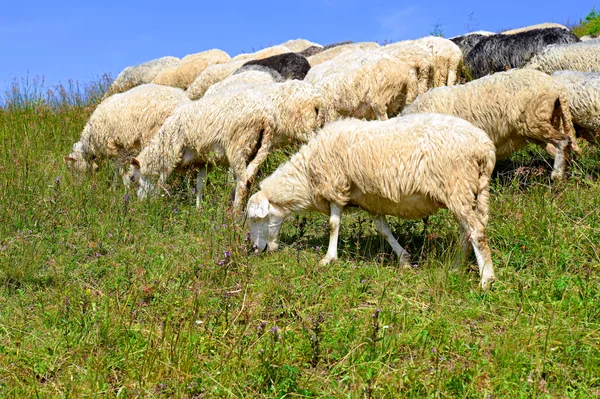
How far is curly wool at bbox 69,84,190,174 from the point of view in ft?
30.5

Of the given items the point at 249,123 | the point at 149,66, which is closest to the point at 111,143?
the point at 249,123

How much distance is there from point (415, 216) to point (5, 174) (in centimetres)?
535

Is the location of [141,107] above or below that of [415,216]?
above

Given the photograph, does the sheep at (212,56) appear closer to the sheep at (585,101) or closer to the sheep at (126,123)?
the sheep at (126,123)

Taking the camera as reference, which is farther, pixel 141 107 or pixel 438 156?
pixel 141 107

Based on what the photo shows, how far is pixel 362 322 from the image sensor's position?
4.55 m

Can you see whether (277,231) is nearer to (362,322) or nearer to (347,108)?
(362,322)

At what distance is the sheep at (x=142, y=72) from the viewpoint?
20.5 meters

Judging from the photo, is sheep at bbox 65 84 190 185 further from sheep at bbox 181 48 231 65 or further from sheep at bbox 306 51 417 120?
sheep at bbox 181 48 231 65

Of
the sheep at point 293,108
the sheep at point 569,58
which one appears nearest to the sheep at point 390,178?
the sheep at point 293,108

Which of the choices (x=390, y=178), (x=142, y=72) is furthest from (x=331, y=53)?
(x=390, y=178)

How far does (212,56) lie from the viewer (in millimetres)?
19750

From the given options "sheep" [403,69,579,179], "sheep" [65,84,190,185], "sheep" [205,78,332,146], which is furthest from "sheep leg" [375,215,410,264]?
A: "sheep" [65,84,190,185]

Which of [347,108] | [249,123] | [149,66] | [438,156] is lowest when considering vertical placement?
[438,156]
